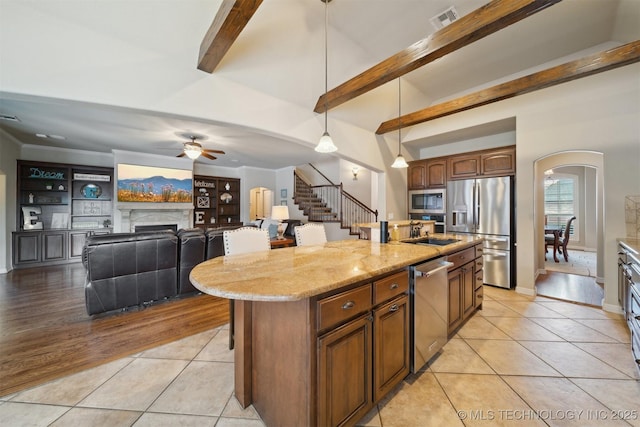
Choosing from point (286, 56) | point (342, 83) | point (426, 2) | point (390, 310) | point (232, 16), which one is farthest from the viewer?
point (342, 83)

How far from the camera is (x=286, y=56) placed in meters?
2.77

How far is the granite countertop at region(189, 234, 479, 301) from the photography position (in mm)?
1114

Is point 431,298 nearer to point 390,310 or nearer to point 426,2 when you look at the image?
point 390,310

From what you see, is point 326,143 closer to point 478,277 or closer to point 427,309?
point 427,309

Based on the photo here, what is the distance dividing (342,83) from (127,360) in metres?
3.80

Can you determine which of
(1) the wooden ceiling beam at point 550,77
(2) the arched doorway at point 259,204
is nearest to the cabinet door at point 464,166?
(1) the wooden ceiling beam at point 550,77

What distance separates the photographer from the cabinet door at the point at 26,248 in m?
5.12

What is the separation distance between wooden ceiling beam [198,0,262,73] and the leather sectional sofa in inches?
90.0

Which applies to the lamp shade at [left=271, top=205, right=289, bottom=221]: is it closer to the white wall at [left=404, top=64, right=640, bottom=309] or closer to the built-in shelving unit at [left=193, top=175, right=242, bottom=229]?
the built-in shelving unit at [left=193, top=175, right=242, bottom=229]

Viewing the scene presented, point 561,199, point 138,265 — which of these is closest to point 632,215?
point 138,265

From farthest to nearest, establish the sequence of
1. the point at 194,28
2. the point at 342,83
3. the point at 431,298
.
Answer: the point at 342,83, the point at 194,28, the point at 431,298

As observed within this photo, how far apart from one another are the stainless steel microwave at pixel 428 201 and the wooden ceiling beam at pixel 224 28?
166 inches

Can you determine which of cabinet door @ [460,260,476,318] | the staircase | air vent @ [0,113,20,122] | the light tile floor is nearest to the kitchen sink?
cabinet door @ [460,260,476,318]

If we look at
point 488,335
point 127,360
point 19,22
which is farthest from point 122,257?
point 488,335
